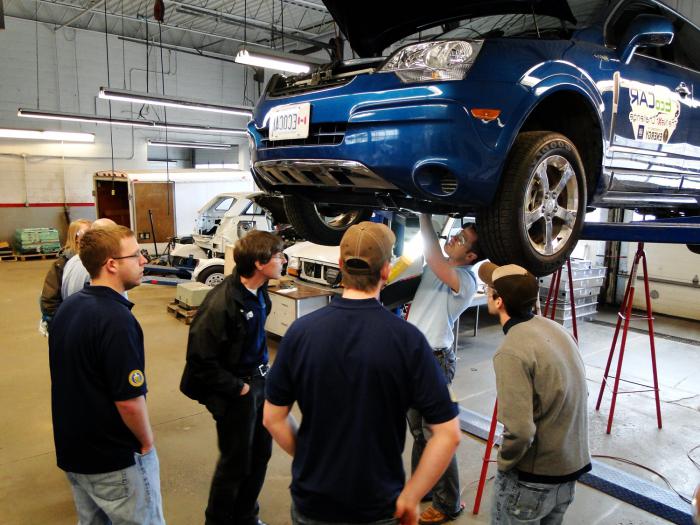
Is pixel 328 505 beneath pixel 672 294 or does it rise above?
above

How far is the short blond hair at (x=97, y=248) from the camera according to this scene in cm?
196

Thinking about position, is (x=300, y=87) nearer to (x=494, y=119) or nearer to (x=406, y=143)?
(x=406, y=143)

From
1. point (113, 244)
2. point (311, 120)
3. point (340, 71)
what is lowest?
point (113, 244)

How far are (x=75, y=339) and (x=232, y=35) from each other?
14.7m

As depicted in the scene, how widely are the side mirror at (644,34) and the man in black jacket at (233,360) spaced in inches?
76.7

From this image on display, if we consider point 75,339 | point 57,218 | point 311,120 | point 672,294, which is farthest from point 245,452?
point 57,218

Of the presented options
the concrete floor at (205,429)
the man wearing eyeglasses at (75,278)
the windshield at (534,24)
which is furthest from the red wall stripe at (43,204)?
the windshield at (534,24)

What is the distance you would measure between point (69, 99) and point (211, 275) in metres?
8.85

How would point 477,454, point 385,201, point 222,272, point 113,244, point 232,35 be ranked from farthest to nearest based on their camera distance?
point 232,35 → point 222,272 → point 477,454 → point 385,201 → point 113,244

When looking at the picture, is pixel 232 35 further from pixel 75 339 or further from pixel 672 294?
pixel 75 339

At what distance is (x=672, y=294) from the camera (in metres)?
8.53

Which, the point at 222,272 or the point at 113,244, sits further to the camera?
the point at 222,272

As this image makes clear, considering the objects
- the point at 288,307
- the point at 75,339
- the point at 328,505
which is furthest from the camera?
the point at 288,307

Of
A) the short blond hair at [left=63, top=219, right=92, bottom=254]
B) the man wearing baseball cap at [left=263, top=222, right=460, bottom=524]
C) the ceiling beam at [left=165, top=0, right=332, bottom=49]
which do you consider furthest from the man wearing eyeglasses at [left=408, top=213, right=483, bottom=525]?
the ceiling beam at [left=165, top=0, right=332, bottom=49]
